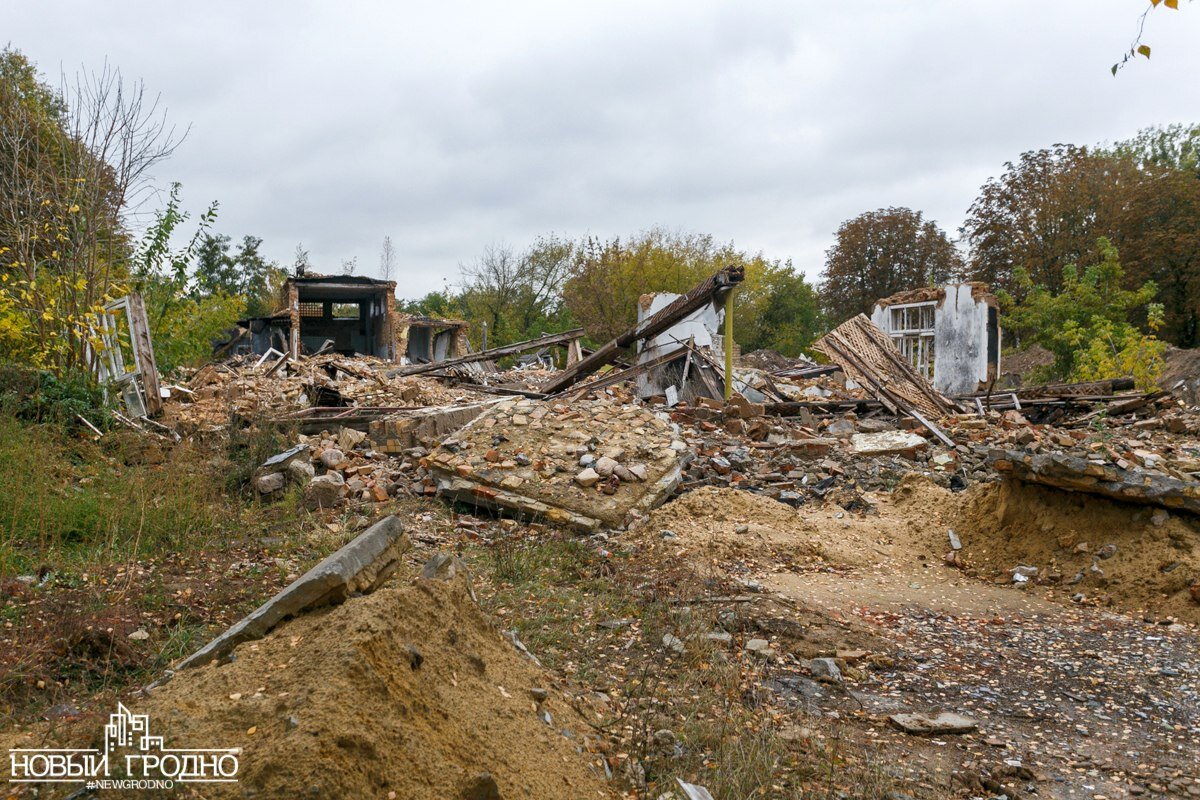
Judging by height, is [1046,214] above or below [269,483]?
above

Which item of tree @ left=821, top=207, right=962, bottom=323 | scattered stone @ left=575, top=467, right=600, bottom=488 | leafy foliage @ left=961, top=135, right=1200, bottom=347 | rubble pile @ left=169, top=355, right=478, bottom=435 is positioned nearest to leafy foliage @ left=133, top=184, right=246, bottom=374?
rubble pile @ left=169, top=355, right=478, bottom=435

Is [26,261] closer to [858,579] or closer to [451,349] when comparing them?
[858,579]

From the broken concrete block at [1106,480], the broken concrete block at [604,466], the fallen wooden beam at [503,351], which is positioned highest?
the fallen wooden beam at [503,351]

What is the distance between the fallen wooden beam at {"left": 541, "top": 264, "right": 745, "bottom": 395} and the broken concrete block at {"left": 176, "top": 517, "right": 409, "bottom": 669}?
858cm

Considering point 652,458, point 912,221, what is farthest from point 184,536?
point 912,221

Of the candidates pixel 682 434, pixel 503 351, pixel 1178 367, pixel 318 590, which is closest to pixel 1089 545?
pixel 682 434

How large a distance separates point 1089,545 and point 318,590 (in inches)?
225

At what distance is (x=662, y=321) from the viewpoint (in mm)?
12594

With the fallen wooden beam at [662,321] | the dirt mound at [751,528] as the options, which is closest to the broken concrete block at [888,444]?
the dirt mound at [751,528]

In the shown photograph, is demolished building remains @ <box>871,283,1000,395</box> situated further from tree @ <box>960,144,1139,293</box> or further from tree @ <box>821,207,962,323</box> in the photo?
tree @ <box>821,207,962,323</box>

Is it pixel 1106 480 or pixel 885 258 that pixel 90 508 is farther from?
pixel 885 258

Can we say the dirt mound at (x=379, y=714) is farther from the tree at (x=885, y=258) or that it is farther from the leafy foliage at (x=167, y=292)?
the tree at (x=885, y=258)

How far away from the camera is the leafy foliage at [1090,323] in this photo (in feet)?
49.9

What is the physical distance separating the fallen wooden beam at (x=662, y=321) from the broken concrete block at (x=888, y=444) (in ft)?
9.53
